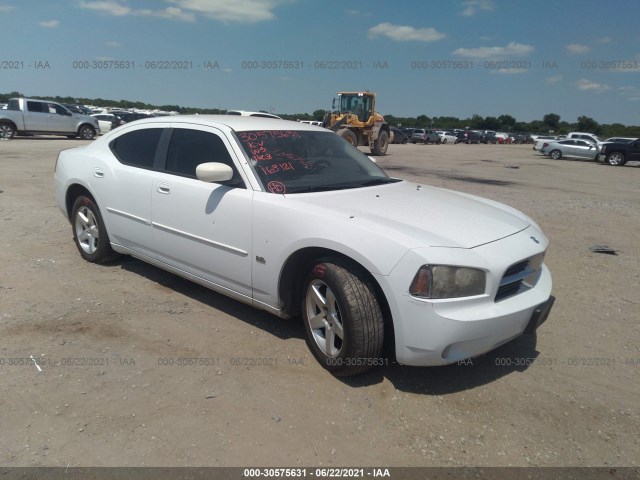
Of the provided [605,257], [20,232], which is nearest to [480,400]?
[605,257]

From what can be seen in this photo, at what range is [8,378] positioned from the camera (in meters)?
3.03

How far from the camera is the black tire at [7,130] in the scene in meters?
21.0

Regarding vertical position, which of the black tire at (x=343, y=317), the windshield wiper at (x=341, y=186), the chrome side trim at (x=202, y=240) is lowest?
the black tire at (x=343, y=317)

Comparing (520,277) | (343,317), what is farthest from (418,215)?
(343,317)

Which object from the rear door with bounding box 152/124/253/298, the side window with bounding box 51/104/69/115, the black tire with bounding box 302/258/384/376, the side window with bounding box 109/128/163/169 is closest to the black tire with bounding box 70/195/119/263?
the side window with bounding box 109/128/163/169

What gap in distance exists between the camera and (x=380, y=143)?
2377cm

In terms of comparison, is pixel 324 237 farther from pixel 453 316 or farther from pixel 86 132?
pixel 86 132

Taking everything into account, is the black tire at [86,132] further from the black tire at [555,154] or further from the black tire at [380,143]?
the black tire at [555,154]

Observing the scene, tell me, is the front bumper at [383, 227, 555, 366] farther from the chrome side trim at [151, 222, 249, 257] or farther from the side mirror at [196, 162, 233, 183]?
the side mirror at [196, 162, 233, 183]

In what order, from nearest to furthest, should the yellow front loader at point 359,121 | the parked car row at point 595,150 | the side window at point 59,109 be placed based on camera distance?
1. the side window at point 59,109
2. the yellow front loader at point 359,121
3. the parked car row at point 595,150

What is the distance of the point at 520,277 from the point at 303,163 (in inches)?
71.5

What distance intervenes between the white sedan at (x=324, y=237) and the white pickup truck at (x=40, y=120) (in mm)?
20100

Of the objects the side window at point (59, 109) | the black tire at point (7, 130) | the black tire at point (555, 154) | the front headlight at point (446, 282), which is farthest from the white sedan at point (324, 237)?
the black tire at point (555, 154)

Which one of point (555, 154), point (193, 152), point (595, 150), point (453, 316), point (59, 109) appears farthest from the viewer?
point (555, 154)
